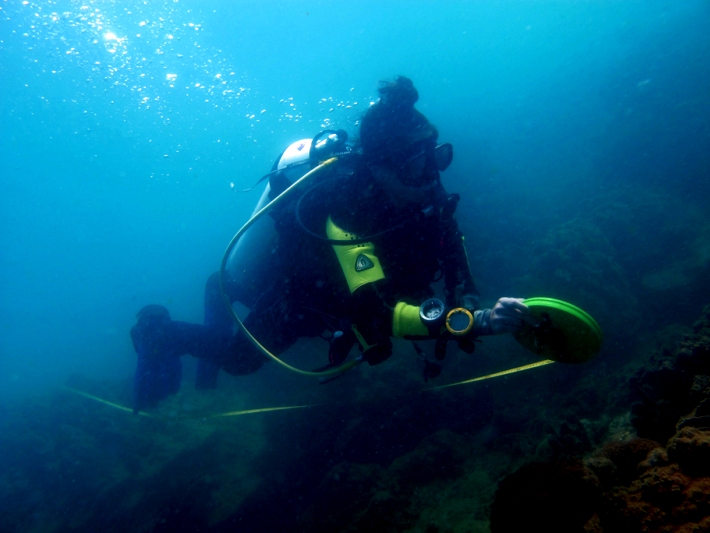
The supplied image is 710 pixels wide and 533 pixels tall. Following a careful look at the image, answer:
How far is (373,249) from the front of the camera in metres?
2.80

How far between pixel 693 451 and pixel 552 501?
0.74 metres

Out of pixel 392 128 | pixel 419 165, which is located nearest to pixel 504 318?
pixel 419 165

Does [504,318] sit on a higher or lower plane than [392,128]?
lower

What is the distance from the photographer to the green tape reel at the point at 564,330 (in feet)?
6.70

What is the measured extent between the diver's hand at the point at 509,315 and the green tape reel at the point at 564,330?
0.36ft

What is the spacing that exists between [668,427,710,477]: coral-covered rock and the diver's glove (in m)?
0.91

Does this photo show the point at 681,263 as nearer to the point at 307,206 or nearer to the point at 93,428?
the point at 307,206

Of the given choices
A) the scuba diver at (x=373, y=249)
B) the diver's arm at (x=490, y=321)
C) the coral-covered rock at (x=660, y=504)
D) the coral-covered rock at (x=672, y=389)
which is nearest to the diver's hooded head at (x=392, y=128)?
the scuba diver at (x=373, y=249)

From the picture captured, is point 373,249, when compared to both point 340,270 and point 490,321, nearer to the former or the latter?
point 340,270

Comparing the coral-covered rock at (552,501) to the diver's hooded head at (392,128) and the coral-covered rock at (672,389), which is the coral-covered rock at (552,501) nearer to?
the coral-covered rock at (672,389)

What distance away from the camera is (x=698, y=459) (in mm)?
1645

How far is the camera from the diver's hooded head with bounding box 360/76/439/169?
122 inches

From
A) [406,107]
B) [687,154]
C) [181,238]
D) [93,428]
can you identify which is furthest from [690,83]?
[181,238]

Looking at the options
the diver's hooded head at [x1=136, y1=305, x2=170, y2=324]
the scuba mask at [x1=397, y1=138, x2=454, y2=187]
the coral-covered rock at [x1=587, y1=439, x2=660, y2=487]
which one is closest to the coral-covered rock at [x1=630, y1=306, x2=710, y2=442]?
the coral-covered rock at [x1=587, y1=439, x2=660, y2=487]
